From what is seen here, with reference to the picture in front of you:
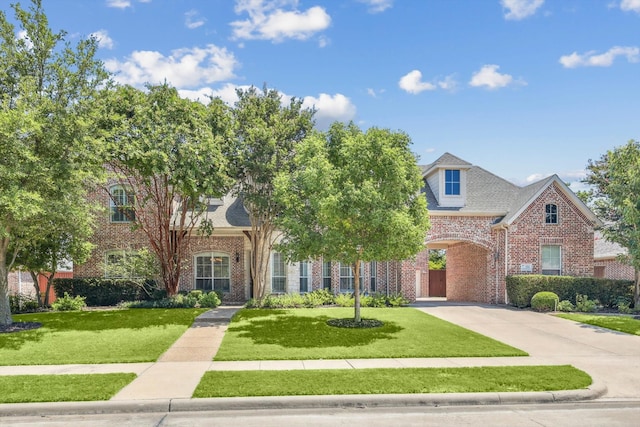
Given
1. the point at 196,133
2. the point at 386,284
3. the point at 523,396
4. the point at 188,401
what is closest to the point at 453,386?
the point at 523,396

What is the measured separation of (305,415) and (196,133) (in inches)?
508

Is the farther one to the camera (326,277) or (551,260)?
(326,277)

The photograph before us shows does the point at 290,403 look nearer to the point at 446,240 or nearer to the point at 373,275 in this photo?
the point at 373,275

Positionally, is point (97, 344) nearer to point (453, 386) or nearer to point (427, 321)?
point (453, 386)

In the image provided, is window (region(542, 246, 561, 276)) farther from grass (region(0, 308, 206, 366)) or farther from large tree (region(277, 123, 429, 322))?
grass (region(0, 308, 206, 366))

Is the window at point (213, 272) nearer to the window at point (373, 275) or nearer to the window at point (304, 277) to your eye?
the window at point (304, 277)

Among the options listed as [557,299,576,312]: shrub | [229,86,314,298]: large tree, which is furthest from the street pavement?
[229,86,314,298]: large tree

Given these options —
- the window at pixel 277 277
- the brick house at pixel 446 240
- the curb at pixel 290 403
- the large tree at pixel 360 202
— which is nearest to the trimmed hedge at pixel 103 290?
the brick house at pixel 446 240

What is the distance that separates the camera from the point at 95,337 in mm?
13289

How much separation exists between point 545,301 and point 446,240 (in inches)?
204

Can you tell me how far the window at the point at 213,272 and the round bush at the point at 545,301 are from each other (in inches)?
563

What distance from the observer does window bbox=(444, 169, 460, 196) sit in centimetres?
2303

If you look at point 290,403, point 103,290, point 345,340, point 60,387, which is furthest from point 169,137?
point 290,403

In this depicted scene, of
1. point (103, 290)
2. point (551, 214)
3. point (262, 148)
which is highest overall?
point (262, 148)
